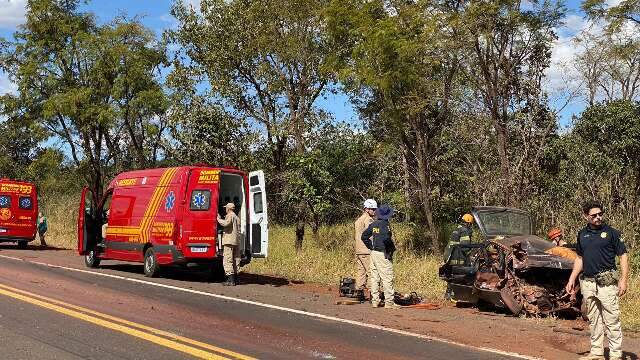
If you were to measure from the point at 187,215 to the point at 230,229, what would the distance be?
1169 mm

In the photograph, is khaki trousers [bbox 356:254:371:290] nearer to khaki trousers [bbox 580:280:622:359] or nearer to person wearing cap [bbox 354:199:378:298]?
person wearing cap [bbox 354:199:378:298]

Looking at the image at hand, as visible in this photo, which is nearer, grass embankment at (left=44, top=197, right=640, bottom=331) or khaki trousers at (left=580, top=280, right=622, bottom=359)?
khaki trousers at (left=580, top=280, right=622, bottom=359)

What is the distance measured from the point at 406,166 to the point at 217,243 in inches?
290

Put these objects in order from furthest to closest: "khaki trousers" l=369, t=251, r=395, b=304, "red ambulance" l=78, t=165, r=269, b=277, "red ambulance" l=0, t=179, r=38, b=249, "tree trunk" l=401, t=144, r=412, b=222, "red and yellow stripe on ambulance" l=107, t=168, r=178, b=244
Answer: "red ambulance" l=0, t=179, r=38, b=249, "tree trunk" l=401, t=144, r=412, b=222, "red and yellow stripe on ambulance" l=107, t=168, r=178, b=244, "red ambulance" l=78, t=165, r=269, b=277, "khaki trousers" l=369, t=251, r=395, b=304

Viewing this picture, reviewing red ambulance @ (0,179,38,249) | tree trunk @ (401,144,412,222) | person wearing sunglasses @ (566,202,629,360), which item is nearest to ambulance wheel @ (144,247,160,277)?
tree trunk @ (401,144,412,222)

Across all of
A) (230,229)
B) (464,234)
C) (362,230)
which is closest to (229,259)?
(230,229)

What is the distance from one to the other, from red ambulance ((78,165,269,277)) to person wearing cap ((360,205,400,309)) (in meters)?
3.81

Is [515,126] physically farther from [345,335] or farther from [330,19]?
[345,335]

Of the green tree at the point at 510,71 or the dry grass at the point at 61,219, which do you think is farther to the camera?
the dry grass at the point at 61,219

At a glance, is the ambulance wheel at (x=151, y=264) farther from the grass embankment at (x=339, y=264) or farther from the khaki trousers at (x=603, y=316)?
the khaki trousers at (x=603, y=316)

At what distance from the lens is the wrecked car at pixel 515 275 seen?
32.2ft

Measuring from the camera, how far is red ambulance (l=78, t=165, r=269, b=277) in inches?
558

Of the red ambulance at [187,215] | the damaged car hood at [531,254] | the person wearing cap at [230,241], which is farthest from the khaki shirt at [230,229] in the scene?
the damaged car hood at [531,254]

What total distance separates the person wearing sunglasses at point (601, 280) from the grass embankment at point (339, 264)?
7.59 ft
